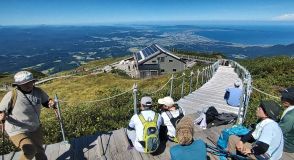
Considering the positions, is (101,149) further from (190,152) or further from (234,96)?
(234,96)

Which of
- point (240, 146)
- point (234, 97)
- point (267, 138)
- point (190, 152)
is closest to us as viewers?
point (190, 152)

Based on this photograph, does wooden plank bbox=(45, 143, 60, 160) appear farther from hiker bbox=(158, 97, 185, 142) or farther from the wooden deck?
hiker bbox=(158, 97, 185, 142)

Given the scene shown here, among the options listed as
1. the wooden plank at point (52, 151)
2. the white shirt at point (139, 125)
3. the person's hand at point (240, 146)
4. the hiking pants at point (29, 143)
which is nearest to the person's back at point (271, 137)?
the person's hand at point (240, 146)

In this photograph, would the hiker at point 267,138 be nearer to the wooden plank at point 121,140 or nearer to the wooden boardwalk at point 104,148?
the wooden boardwalk at point 104,148

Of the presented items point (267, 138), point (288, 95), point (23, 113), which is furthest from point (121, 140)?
point (288, 95)

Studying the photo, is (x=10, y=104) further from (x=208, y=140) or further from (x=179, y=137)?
(x=208, y=140)

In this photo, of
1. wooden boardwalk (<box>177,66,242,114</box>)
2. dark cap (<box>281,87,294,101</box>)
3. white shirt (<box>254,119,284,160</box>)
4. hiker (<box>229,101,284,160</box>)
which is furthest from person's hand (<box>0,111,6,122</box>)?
wooden boardwalk (<box>177,66,242,114</box>)
